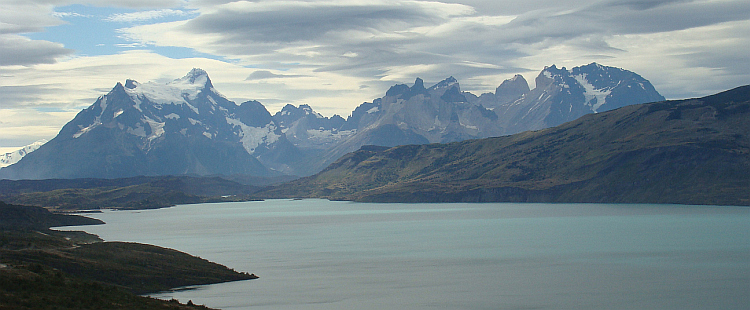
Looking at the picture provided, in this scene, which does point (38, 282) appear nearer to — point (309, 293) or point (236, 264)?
point (309, 293)

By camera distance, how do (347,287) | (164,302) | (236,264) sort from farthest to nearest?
(236,264) < (347,287) < (164,302)

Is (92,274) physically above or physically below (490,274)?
above

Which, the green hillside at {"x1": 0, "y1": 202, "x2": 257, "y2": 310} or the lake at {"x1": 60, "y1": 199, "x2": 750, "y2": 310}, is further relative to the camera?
the lake at {"x1": 60, "y1": 199, "x2": 750, "y2": 310}

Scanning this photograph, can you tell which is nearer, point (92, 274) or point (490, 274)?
point (92, 274)

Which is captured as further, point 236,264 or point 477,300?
point 236,264

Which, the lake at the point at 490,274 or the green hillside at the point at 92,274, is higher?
the green hillside at the point at 92,274

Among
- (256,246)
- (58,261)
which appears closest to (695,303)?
(58,261)

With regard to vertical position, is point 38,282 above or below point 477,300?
above

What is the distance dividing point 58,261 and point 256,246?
268 ft

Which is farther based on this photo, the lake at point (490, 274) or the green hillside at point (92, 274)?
the lake at point (490, 274)

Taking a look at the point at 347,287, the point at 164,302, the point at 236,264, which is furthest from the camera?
the point at 236,264

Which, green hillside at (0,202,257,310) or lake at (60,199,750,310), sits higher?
green hillside at (0,202,257,310)

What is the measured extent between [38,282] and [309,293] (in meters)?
40.8

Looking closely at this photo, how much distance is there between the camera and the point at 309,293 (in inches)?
4469
